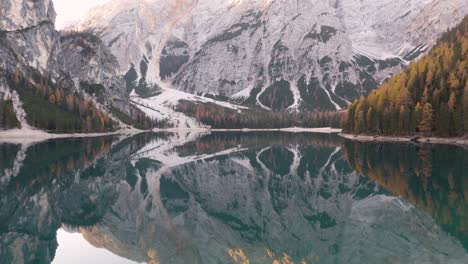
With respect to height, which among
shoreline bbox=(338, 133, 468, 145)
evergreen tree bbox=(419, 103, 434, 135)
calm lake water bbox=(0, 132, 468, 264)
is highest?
evergreen tree bbox=(419, 103, 434, 135)

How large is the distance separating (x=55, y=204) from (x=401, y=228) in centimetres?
3229

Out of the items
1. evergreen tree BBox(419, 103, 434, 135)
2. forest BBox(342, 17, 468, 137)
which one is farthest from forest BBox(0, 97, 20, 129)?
evergreen tree BBox(419, 103, 434, 135)

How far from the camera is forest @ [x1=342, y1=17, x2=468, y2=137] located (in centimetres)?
11631

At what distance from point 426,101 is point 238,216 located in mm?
110440

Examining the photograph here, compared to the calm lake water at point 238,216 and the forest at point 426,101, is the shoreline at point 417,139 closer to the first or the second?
the forest at point 426,101

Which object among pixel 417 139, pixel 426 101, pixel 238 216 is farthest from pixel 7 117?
pixel 238 216

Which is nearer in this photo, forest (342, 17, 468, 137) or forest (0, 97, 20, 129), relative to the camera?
forest (342, 17, 468, 137)

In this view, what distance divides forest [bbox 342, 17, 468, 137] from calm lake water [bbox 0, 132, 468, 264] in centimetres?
5894


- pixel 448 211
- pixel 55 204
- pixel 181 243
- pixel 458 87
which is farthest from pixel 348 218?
pixel 458 87

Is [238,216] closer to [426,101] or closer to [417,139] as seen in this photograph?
[417,139]

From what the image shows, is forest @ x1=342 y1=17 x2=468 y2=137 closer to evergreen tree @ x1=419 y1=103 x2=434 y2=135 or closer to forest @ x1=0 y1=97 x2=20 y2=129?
evergreen tree @ x1=419 y1=103 x2=434 y2=135

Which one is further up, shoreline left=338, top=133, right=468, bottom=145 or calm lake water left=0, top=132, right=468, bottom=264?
shoreline left=338, top=133, right=468, bottom=145

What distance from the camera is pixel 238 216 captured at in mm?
35844

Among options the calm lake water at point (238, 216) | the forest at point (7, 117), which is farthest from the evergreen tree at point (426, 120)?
the forest at point (7, 117)
